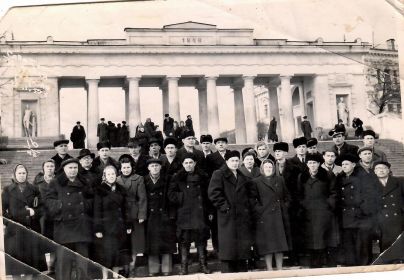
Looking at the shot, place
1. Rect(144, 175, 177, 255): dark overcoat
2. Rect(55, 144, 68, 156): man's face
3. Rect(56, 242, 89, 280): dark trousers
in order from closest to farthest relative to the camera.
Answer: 1. Rect(56, 242, 89, 280): dark trousers
2. Rect(144, 175, 177, 255): dark overcoat
3. Rect(55, 144, 68, 156): man's face

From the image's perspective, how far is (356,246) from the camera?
11.9 feet

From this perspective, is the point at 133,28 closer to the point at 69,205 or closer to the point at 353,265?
the point at 69,205

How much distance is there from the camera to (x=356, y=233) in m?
3.62

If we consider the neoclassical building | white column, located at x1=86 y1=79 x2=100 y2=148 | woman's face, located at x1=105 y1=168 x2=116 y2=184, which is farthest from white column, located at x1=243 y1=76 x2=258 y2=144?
white column, located at x1=86 y1=79 x2=100 y2=148

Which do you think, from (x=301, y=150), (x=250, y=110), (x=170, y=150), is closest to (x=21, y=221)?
(x=170, y=150)

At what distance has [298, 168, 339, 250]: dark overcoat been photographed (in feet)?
11.7

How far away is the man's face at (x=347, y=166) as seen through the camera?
3672 mm

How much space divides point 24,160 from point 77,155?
40 centimetres

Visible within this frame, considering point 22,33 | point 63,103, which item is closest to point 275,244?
point 63,103

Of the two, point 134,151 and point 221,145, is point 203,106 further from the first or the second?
point 134,151

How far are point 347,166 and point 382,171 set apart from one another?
308mm

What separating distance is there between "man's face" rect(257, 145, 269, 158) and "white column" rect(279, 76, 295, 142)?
0.20m

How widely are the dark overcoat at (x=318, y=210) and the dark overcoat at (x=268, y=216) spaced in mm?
194

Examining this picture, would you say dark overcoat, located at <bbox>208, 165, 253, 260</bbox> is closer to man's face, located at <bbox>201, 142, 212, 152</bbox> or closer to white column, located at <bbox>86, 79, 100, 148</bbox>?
man's face, located at <bbox>201, 142, 212, 152</bbox>
